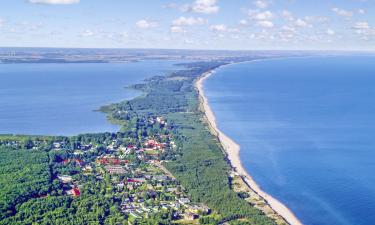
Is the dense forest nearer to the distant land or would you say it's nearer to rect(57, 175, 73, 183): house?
the distant land

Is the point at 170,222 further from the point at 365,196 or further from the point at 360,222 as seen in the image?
the point at 365,196

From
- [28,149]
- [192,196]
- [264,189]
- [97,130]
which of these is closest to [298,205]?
[264,189]

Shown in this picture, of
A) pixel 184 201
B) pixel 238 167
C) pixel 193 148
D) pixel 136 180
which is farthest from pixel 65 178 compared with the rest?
pixel 238 167

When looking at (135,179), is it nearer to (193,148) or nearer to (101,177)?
(101,177)

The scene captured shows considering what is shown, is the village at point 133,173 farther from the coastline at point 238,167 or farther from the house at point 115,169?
the coastline at point 238,167

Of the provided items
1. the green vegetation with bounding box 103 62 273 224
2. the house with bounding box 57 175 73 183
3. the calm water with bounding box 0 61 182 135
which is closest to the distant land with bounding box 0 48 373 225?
the house with bounding box 57 175 73 183

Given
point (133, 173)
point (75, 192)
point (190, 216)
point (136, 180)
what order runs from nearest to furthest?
point (190, 216) → point (75, 192) → point (136, 180) → point (133, 173)
